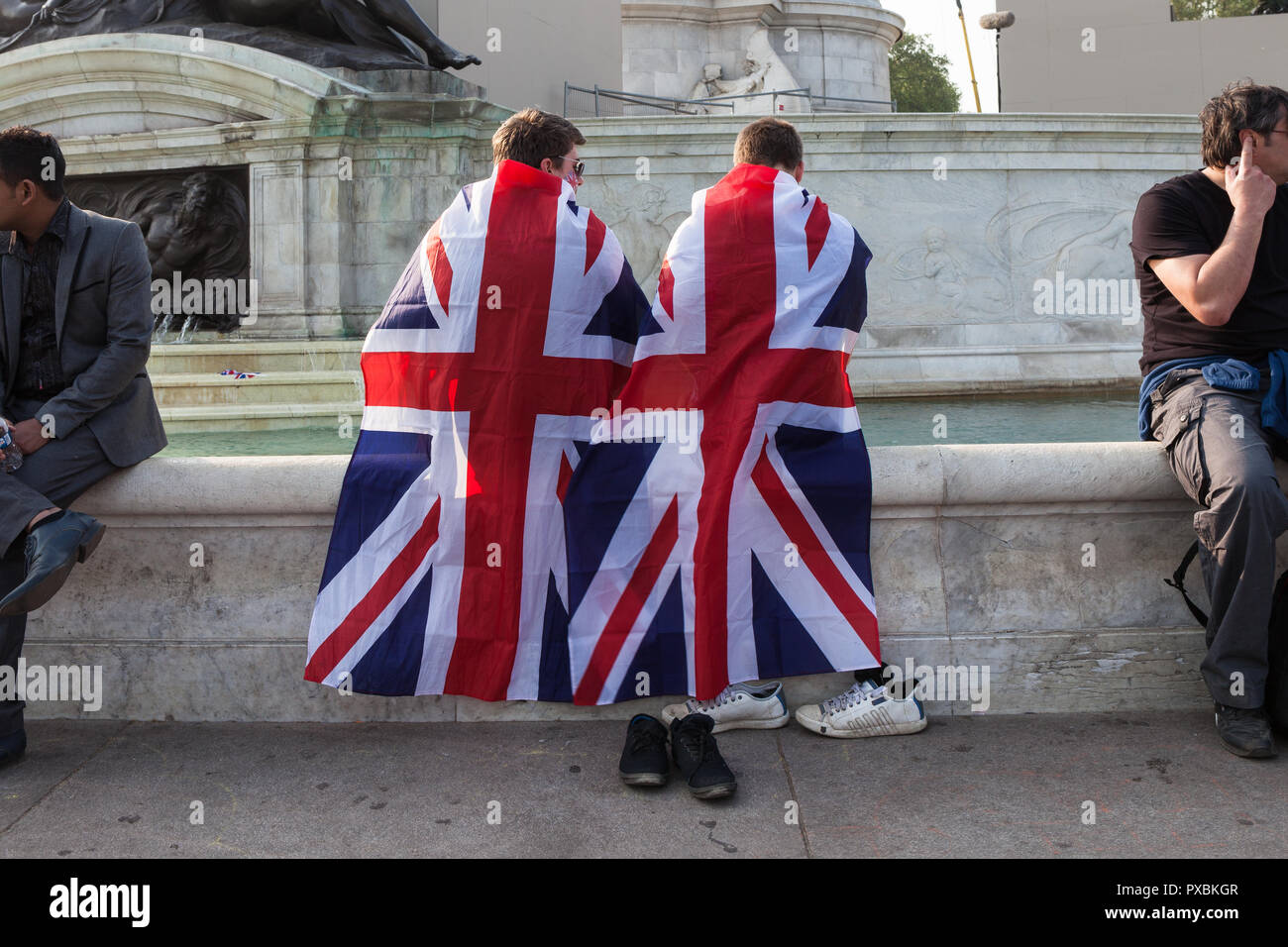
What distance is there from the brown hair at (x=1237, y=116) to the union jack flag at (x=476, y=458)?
1936 millimetres

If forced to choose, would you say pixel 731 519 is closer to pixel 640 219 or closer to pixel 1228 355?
pixel 1228 355

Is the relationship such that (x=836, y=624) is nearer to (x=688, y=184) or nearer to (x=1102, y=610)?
(x=1102, y=610)

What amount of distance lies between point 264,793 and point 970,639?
2206mm

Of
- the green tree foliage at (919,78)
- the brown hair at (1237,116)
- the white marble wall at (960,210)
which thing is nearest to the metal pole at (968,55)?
the white marble wall at (960,210)

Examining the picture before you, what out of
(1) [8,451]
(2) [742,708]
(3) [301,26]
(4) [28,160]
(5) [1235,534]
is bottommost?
(2) [742,708]

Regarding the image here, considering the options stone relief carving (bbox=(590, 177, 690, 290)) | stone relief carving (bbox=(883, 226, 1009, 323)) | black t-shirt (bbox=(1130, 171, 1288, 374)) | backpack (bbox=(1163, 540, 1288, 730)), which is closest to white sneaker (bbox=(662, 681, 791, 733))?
backpack (bbox=(1163, 540, 1288, 730))

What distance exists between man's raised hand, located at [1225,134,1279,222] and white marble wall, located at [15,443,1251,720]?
81 centimetres

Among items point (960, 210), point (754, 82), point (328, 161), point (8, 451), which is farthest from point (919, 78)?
point (8, 451)

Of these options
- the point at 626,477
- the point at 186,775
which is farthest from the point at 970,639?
the point at 186,775

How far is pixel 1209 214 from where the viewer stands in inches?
151

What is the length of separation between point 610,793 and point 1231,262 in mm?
2439

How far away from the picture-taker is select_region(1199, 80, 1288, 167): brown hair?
3773 millimetres

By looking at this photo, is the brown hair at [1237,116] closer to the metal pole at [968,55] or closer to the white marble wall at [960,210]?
the white marble wall at [960,210]

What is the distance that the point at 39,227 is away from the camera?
3.79 meters
